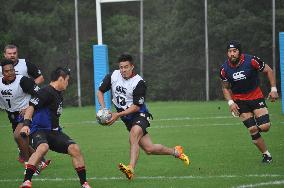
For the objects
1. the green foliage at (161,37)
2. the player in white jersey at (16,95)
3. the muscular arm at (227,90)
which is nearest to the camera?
the player in white jersey at (16,95)

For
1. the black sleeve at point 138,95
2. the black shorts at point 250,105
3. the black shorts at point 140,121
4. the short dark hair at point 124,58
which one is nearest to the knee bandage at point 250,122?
the black shorts at point 250,105

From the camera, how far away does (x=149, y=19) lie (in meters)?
38.8

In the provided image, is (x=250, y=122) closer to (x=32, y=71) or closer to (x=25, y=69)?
(x=32, y=71)

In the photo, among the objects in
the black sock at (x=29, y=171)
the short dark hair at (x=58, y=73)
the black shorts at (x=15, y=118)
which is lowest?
the black sock at (x=29, y=171)

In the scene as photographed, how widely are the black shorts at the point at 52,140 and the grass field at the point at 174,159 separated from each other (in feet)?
2.63

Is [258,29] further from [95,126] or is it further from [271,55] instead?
[95,126]

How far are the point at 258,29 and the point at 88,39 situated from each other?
9743 millimetres

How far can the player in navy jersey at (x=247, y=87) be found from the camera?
12.0 metres

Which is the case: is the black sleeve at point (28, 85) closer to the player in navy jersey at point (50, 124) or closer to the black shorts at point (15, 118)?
the black shorts at point (15, 118)

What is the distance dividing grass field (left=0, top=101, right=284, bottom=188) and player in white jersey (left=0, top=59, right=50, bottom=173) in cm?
53

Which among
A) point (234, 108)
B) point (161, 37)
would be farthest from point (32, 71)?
point (161, 37)

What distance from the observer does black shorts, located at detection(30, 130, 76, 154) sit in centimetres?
956

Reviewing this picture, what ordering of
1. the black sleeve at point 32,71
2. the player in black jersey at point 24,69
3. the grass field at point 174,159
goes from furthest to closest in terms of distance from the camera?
1. the black sleeve at point 32,71
2. the player in black jersey at point 24,69
3. the grass field at point 174,159

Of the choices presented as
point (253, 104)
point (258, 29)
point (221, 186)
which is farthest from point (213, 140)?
point (258, 29)
